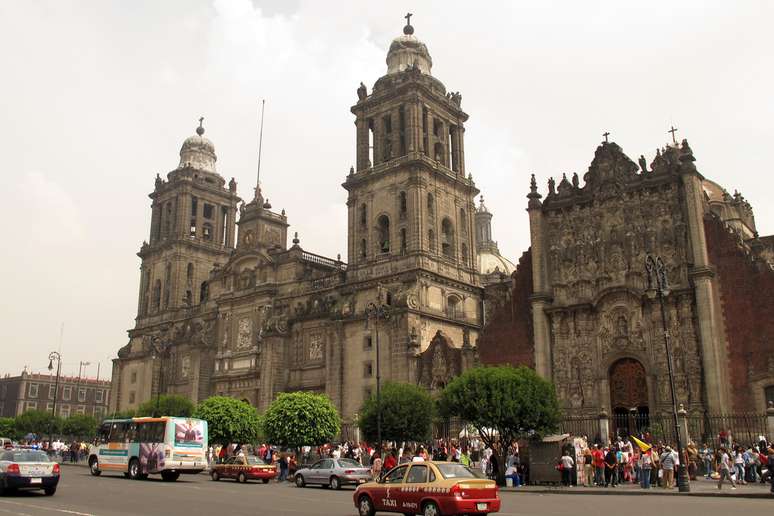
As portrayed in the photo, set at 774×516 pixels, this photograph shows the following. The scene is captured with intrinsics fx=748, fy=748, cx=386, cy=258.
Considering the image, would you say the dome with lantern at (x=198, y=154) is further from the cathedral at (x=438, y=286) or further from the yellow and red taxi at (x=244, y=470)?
the yellow and red taxi at (x=244, y=470)

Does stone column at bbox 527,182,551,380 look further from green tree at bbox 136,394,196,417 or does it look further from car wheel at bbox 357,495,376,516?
green tree at bbox 136,394,196,417

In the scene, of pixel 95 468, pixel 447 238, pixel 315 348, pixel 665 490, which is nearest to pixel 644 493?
pixel 665 490

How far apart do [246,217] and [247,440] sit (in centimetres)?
2277

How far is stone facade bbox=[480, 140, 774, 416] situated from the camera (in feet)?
111

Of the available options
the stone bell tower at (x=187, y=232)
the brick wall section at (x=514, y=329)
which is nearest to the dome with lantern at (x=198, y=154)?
the stone bell tower at (x=187, y=232)

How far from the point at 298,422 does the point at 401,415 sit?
6255 mm

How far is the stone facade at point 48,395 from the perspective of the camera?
11281 centimetres

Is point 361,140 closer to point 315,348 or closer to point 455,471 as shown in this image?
point 315,348

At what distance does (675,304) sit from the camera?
116ft

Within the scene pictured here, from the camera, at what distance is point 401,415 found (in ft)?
120

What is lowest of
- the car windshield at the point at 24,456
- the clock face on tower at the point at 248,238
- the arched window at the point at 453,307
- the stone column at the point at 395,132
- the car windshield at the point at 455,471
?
the car windshield at the point at 455,471

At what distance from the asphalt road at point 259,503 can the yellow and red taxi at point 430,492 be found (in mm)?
1206

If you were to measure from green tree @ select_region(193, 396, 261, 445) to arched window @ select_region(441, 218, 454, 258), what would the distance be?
1753 cm

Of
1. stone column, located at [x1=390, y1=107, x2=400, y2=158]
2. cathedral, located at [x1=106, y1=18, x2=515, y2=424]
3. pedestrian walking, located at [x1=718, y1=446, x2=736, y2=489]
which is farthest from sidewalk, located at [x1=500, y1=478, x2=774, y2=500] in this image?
stone column, located at [x1=390, y1=107, x2=400, y2=158]
